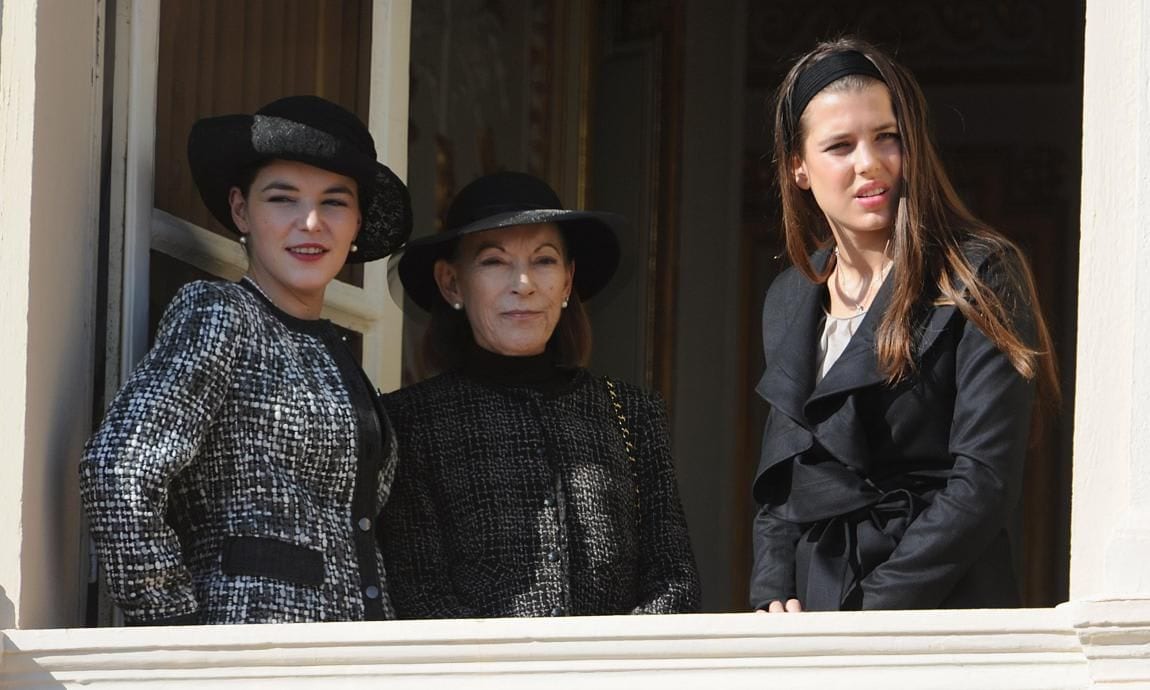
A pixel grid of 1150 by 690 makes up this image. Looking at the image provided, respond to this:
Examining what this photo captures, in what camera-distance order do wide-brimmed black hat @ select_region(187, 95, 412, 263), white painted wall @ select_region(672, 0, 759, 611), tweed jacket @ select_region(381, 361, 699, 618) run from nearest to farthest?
wide-brimmed black hat @ select_region(187, 95, 412, 263) → tweed jacket @ select_region(381, 361, 699, 618) → white painted wall @ select_region(672, 0, 759, 611)

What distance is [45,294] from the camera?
142 inches

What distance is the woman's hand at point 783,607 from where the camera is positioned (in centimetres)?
365

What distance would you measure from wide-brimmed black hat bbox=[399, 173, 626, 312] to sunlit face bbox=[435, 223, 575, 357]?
0.14 ft

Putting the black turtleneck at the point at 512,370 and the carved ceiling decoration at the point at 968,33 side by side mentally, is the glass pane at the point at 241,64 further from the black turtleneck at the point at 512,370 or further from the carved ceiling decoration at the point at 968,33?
the carved ceiling decoration at the point at 968,33

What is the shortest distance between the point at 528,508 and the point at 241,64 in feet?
3.62

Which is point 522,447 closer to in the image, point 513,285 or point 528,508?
point 528,508

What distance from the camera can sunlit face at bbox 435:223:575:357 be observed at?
4.14m

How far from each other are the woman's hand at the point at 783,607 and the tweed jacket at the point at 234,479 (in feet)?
2.16

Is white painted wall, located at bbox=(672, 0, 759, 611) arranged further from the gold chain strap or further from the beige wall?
the beige wall

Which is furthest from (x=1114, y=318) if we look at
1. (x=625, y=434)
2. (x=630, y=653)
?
(x=625, y=434)

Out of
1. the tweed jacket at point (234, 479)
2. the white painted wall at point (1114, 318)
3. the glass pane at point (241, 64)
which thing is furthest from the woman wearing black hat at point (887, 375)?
the glass pane at point (241, 64)

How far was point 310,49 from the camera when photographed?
4.62 m

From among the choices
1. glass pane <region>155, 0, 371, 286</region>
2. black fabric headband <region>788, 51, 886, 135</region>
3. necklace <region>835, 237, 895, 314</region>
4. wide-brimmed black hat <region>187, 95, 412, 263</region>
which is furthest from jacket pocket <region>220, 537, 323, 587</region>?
black fabric headband <region>788, 51, 886, 135</region>

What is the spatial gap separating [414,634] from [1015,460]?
3.27ft
